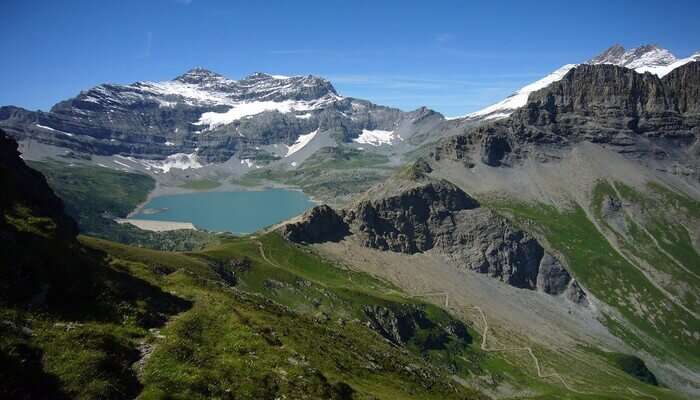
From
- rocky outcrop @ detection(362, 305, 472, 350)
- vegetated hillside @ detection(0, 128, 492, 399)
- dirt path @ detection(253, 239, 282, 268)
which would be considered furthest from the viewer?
dirt path @ detection(253, 239, 282, 268)

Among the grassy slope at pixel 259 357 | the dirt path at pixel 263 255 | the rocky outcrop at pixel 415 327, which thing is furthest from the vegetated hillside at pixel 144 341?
the dirt path at pixel 263 255

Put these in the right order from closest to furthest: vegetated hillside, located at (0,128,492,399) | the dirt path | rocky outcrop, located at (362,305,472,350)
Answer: vegetated hillside, located at (0,128,492,399) < rocky outcrop, located at (362,305,472,350) < the dirt path

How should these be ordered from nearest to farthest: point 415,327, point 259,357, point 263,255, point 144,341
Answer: point 144,341 → point 259,357 → point 415,327 → point 263,255

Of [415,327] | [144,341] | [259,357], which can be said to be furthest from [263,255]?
[144,341]

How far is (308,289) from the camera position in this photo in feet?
486

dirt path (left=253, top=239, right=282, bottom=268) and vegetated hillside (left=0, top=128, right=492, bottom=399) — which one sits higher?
vegetated hillside (left=0, top=128, right=492, bottom=399)

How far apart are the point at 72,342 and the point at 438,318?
5971 inches

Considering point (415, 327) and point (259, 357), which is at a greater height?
point (259, 357)

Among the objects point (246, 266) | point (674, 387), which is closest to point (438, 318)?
point (246, 266)

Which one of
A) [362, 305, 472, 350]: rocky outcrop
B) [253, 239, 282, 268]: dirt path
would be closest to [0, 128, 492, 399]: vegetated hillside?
[362, 305, 472, 350]: rocky outcrop

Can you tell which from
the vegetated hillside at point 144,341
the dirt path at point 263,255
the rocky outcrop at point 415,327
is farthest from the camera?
the dirt path at point 263,255

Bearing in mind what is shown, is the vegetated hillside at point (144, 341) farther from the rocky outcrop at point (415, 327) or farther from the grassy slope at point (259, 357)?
the rocky outcrop at point (415, 327)

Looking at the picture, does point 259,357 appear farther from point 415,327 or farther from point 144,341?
point 415,327

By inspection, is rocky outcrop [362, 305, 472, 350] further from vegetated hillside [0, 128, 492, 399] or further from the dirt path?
vegetated hillside [0, 128, 492, 399]
